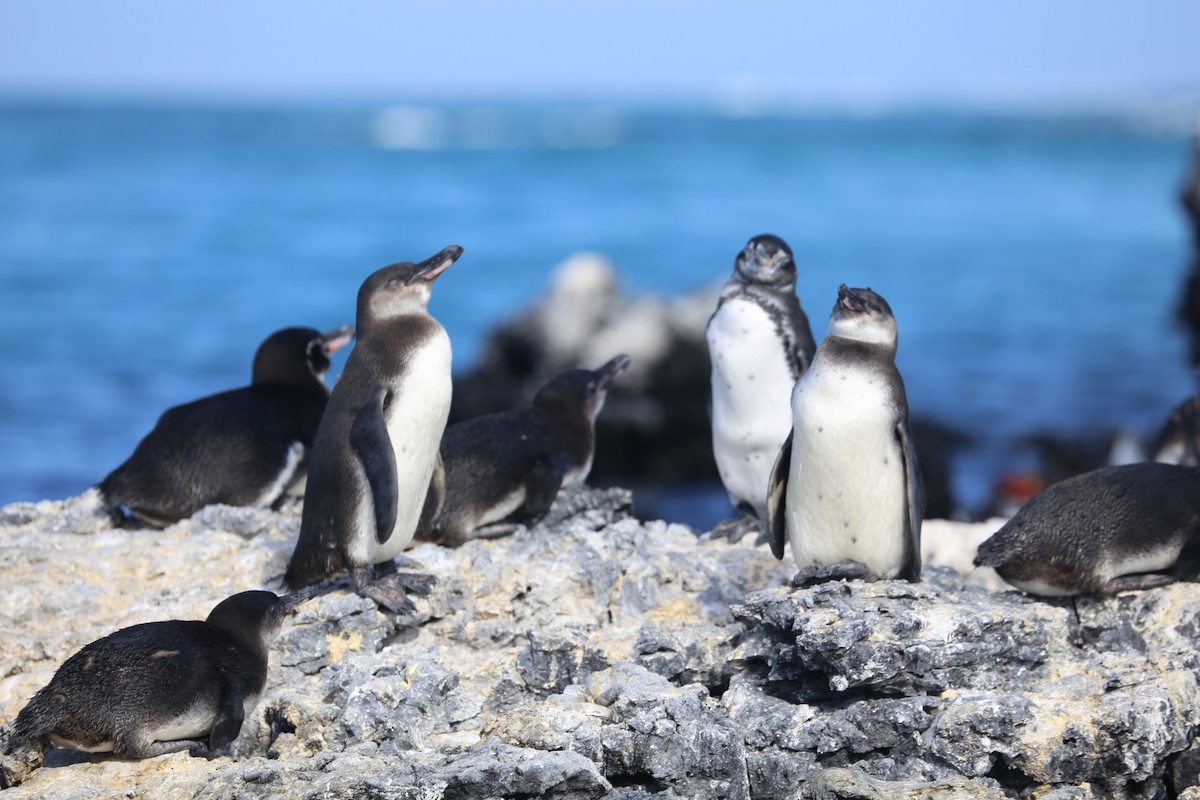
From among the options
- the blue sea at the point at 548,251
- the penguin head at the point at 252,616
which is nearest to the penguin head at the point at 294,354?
the penguin head at the point at 252,616

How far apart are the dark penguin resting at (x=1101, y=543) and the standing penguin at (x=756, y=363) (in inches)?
55.8

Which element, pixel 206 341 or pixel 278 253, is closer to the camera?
pixel 206 341

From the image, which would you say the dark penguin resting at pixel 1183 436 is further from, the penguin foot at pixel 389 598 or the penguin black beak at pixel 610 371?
the penguin foot at pixel 389 598

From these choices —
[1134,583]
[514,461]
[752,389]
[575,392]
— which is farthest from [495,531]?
[1134,583]

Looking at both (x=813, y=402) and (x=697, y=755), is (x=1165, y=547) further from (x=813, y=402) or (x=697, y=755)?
(x=697, y=755)

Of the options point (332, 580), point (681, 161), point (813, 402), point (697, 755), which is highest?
point (681, 161)

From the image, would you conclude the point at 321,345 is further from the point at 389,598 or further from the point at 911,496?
the point at 911,496

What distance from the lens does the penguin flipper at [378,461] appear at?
186 inches

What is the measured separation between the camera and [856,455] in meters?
4.81

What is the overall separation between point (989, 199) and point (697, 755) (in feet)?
136

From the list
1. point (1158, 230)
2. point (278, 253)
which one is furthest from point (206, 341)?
point (1158, 230)

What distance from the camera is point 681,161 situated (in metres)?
59.7

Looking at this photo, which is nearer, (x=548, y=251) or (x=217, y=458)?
(x=217, y=458)

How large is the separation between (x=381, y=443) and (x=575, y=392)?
5.95 feet
